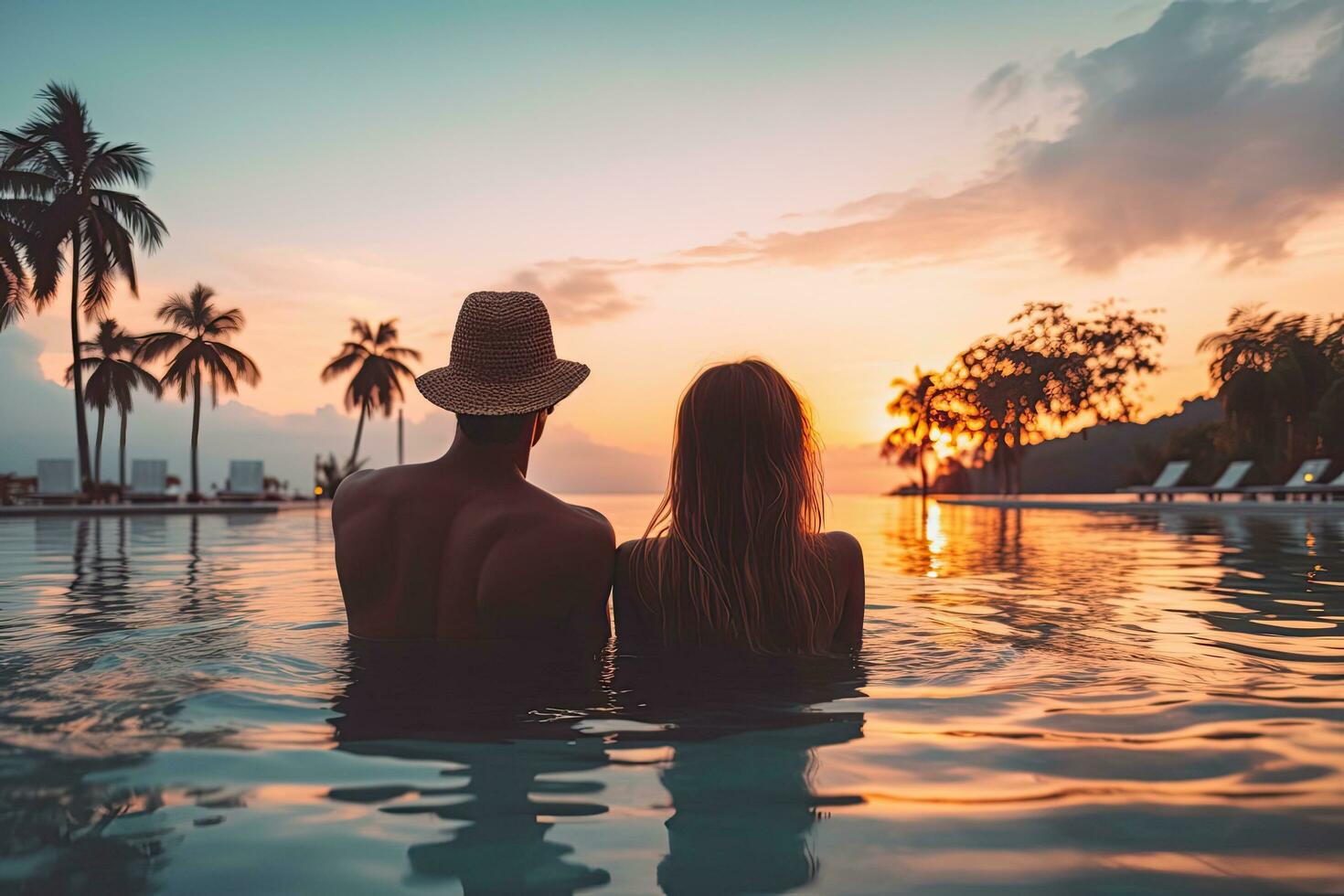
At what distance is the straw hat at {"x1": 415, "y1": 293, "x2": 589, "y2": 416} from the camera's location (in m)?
2.85

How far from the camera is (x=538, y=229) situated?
2062 centimetres

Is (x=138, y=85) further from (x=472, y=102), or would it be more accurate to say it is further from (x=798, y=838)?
(x=798, y=838)

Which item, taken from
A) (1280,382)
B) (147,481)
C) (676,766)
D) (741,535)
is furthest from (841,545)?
(1280,382)

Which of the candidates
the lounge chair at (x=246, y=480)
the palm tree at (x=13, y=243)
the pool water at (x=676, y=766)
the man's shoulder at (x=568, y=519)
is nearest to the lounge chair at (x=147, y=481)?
the lounge chair at (x=246, y=480)

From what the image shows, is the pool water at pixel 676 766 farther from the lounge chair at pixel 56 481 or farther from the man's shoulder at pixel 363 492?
the lounge chair at pixel 56 481

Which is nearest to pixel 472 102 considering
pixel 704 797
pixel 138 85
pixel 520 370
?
pixel 138 85

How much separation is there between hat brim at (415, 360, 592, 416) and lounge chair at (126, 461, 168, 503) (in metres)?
34.7

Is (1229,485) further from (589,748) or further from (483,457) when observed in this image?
(589,748)

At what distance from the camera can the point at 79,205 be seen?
86.0 feet

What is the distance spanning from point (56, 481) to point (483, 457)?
33.2m

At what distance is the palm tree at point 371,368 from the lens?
46.3m

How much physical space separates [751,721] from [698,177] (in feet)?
71.9

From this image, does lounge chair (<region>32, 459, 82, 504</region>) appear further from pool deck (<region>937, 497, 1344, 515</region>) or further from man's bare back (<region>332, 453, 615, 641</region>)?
pool deck (<region>937, 497, 1344, 515</region>)

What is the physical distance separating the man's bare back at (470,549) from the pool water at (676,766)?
0.20 meters
